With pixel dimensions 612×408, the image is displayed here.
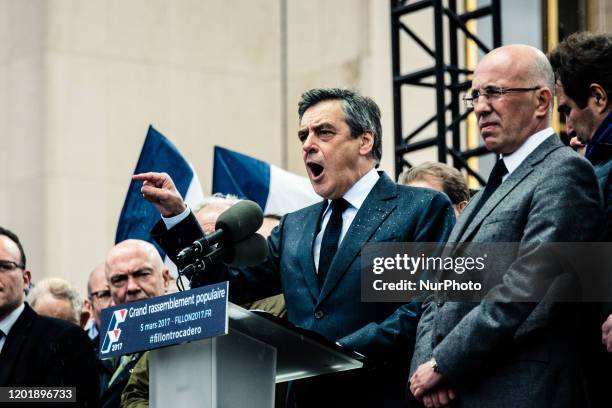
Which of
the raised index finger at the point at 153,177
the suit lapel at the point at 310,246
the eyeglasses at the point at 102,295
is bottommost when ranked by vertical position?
the eyeglasses at the point at 102,295

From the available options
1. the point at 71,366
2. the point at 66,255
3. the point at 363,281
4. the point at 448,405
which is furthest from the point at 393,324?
the point at 66,255

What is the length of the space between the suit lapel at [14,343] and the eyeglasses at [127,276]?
0.45 meters

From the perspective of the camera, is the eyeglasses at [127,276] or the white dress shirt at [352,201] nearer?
the white dress shirt at [352,201]

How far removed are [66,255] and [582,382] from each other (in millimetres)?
8661

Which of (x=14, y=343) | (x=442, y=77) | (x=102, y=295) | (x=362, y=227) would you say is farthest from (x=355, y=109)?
(x=442, y=77)

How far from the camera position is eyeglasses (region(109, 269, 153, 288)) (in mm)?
6773

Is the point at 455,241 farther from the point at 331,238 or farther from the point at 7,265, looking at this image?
the point at 7,265

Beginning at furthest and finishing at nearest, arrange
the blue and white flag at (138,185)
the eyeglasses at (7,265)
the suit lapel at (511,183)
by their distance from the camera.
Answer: the blue and white flag at (138,185)
the eyeglasses at (7,265)
the suit lapel at (511,183)

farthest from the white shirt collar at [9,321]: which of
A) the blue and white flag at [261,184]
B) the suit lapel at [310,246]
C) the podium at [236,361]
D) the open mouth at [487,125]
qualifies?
the blue and white flag at [261,184]

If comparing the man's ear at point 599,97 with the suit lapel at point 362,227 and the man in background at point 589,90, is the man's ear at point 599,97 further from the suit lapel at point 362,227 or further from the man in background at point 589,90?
the suit lapel at point 362,227

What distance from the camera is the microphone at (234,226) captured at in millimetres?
4426

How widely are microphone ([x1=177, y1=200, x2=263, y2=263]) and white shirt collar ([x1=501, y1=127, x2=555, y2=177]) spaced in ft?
2.75

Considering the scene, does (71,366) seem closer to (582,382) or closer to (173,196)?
(173,196)

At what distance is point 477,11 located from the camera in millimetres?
9734
